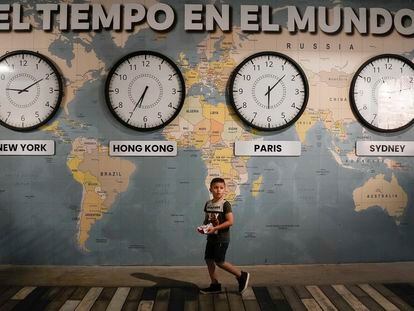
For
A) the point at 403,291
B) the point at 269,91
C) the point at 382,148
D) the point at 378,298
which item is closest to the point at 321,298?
the point at 378,298

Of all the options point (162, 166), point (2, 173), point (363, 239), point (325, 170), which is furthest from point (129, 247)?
A: point (363, 239)

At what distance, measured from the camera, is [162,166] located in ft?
12.3

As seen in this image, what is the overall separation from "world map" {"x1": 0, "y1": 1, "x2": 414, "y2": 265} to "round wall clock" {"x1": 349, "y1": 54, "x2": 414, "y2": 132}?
0.37 feet

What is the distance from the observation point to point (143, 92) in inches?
145

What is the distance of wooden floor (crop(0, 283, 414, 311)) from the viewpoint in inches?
109

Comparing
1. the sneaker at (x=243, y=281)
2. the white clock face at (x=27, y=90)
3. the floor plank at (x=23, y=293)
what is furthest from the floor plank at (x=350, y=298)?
the white clock face at (x=27, y=90)

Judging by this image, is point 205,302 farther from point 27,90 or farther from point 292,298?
point 27,90

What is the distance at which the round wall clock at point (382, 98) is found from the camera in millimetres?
3771

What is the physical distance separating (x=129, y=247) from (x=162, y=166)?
95 cm

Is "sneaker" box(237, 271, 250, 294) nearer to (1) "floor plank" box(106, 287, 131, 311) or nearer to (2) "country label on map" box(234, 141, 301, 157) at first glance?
(1) "floor plank" box(106, 287, 131, 311)

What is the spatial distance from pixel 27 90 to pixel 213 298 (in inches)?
112

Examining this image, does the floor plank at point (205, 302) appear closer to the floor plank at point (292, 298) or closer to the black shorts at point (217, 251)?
the black shorts at point (217, 251)

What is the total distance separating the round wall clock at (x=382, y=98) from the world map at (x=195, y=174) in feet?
0.37

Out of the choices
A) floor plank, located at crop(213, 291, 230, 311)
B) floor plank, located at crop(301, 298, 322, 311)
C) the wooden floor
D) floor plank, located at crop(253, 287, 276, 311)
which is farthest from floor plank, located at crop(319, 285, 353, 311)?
floor plank, located at crop(213, 291, 230, 311)
